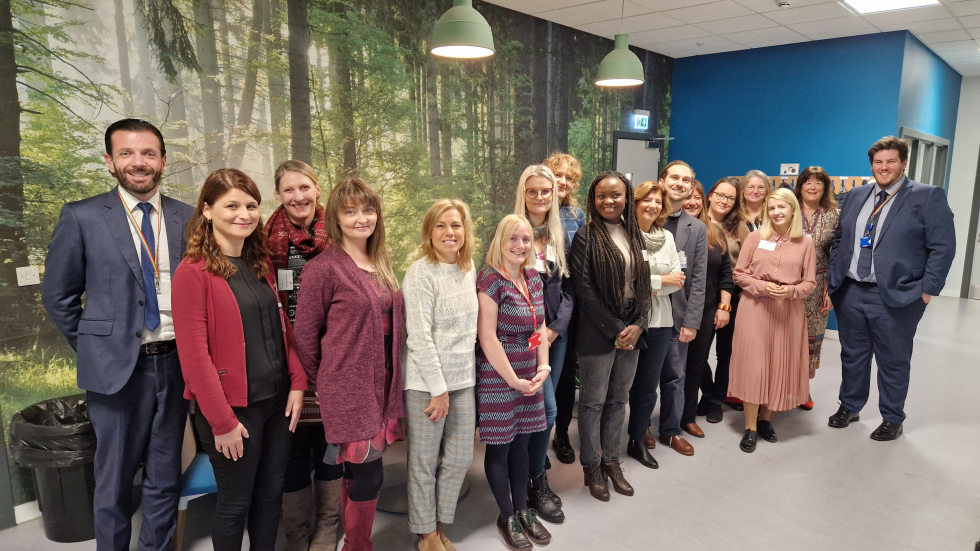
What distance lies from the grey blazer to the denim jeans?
1.70 ft

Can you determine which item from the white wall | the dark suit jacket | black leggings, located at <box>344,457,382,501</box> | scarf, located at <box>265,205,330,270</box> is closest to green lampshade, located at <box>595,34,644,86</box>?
the dark suit jacket

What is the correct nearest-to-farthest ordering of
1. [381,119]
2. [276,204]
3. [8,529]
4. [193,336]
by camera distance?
[193,336]
[8,529]
[276,204]
[381,119]

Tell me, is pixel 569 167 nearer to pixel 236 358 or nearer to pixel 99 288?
pixel 236 358

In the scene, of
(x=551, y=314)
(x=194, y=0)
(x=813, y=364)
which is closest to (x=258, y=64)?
(x=194, y=0)

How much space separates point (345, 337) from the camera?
207 centimetres

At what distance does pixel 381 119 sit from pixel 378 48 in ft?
1.82

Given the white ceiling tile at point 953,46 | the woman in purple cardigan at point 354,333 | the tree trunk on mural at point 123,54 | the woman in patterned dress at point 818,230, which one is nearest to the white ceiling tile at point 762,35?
the white ceiling tile at point 953,46

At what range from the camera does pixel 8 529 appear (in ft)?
8.75

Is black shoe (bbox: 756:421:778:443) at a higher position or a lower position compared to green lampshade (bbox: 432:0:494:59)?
lower

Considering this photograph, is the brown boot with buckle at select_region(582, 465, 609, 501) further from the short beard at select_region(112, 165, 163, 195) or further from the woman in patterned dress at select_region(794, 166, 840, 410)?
the short beard at select_region(112, 165, 163, 195)

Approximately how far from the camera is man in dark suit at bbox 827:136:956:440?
11.7ft

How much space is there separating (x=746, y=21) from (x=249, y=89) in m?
4.85

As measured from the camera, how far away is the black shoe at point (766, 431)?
3.69 m

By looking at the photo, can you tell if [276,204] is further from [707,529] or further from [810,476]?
[810,476]
